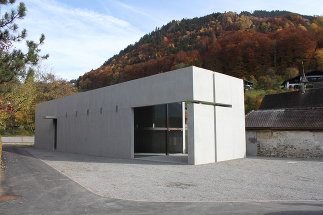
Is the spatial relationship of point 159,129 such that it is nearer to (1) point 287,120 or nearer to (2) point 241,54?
(1) point 287,120

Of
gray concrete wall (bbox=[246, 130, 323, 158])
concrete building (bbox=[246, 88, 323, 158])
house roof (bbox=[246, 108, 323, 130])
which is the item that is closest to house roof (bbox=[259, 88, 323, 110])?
concrete building (bbox=[246, 88, 323, 158])

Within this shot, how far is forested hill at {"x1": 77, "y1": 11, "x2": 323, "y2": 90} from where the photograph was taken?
63.5 metres

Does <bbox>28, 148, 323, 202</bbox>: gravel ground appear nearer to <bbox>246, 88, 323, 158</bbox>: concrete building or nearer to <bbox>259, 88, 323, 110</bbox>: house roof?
<bbox>246, 88, 323, 158</bbox>: concrete building

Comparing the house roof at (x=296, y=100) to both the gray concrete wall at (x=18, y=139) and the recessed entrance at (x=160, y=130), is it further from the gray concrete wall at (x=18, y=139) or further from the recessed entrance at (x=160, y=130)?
the gray concrete wall at (x=18, y=139)

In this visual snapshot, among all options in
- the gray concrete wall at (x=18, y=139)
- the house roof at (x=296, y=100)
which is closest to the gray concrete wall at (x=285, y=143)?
the house roof at (x=296, y=100)

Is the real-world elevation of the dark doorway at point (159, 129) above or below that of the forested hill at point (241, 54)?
below

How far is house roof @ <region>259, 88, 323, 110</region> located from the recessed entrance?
8747 millimetres

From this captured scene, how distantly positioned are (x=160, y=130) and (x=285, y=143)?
8923 millimetres

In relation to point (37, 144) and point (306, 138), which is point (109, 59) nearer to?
point (37, 144)

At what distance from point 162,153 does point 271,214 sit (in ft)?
58.8

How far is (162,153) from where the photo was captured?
941 inches

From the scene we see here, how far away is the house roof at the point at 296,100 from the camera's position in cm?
2411

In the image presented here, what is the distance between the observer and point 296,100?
84.8 feet

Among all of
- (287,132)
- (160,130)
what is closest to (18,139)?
(160,130)
